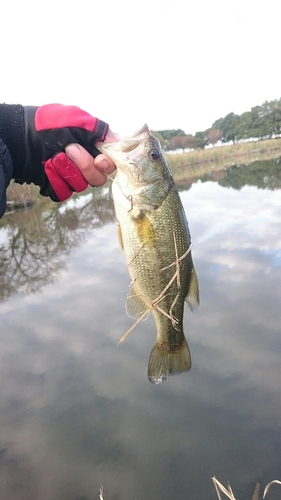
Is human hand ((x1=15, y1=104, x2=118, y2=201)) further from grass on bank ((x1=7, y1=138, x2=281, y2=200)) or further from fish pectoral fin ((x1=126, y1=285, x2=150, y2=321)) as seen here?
grass on bank ((x1=7, y1=138, x2=281, y2=200))

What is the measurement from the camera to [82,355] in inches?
201

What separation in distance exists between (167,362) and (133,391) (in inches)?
85.8

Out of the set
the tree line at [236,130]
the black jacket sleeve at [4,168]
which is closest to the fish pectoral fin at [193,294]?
the black jacket sleeve at [4,168]

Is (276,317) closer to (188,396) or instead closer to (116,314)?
(188,396)

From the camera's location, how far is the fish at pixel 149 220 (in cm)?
212

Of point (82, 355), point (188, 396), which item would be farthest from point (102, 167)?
point (82, 355)

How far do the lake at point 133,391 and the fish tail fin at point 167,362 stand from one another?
1557 millimetres

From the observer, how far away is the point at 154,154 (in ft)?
7.25

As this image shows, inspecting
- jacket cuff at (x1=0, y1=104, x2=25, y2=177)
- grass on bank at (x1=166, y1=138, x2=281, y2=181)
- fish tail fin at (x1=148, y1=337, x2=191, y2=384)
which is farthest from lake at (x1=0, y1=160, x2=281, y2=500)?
grass on bank at (x1=166, y1=138, x2=281, y2=181)

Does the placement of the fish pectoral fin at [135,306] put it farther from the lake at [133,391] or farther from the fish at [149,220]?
the lake at [133,391]

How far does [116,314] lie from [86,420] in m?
2.27

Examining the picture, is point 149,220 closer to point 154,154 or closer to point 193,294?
point 154,154

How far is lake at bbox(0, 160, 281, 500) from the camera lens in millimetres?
3322

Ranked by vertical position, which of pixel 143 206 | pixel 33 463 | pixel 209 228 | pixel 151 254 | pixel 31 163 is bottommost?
pixel 33 463
